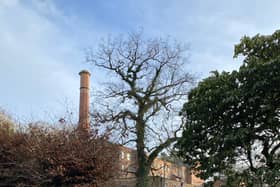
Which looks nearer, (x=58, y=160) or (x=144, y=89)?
(x=58, y=160)

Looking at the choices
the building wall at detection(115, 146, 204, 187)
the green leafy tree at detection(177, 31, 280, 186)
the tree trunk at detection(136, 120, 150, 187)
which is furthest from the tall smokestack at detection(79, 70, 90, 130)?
the tree trunk at detection(136, 120, 150, 187)

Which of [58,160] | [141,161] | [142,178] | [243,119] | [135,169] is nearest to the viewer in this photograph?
[58,160]

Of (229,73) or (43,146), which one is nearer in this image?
(43,146)

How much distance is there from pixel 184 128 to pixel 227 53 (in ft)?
12.4

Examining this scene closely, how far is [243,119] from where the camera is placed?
8.88 m

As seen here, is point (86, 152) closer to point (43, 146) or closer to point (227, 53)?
point (43, 146)

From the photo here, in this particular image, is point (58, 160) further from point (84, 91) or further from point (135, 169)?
point (135, 169)

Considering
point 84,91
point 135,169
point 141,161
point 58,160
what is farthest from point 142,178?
point 58,160

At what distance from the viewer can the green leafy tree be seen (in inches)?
325

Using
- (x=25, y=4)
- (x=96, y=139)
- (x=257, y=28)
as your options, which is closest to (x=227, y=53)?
(x=257, y=28)

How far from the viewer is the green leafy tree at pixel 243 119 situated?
8266 mm

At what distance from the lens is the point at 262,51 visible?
9.25 m

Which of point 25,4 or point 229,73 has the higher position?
point 25,4

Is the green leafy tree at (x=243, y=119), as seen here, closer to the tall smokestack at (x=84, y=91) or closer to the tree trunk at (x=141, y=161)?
the tall smokestack at (x=84, y=91)
